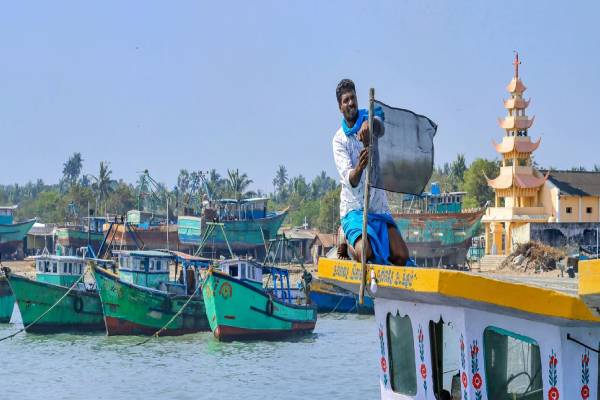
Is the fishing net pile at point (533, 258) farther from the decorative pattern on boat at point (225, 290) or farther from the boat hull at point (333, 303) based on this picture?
the decorative pattern on boat at point (225, 290)

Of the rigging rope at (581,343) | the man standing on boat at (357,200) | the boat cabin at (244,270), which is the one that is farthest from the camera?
the boat cabin at (244,270)

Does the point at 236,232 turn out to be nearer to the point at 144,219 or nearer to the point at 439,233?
the point at 144,219

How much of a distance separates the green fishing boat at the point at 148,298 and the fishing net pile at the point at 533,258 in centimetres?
1659

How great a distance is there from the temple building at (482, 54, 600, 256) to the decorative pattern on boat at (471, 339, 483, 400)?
5206 centimetres

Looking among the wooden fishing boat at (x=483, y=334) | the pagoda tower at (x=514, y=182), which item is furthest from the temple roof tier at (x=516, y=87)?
the wooden fishing boat at (x=483, y=334)

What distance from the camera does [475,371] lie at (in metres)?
6.69

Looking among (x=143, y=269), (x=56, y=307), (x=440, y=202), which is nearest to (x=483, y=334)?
(x=143, y=269)

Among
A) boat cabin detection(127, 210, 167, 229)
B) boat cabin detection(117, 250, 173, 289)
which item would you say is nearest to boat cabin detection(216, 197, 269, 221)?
boat cabin detection(127, 210, 167, 229)

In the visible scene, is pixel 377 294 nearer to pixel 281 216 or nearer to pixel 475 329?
pixel 475 329

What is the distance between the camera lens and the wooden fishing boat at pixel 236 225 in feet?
234

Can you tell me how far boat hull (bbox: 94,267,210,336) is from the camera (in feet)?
118

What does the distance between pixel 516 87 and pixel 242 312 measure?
32805mm

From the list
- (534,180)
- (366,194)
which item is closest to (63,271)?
(534,180)

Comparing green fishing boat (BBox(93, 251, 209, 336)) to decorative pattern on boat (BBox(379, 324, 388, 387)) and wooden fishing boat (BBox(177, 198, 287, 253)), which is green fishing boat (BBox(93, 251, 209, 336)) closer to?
decorative pattern on boat (BBox(379, 324, 388, 387))
